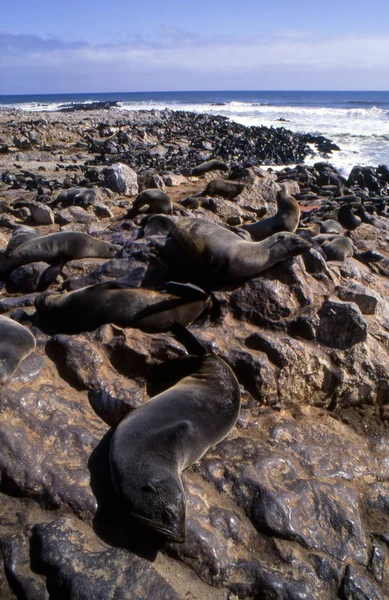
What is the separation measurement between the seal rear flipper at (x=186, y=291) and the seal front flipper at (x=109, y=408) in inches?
45.6

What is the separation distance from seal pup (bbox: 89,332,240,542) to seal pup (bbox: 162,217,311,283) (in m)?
1.05

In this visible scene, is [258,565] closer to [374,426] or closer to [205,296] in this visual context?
[374,426]

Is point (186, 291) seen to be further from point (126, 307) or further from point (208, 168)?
point (208, 168)

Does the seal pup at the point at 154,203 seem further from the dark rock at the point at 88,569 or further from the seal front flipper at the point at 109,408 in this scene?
the dark rock at the point at 88,569

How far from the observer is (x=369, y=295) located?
4871 mm

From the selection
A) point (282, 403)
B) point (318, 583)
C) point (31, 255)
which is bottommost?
point (318, 583)

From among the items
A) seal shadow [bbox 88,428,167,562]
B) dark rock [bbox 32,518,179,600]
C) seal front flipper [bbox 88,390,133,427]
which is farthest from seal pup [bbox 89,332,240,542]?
dark rock [bbox 32,518,179,600]

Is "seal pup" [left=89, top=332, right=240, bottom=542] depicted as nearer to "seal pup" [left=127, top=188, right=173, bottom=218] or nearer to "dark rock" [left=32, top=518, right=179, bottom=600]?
"dark rock" [left=32, top=518, right=179, bottom=600]

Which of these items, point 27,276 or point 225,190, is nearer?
Answer: point 27,276

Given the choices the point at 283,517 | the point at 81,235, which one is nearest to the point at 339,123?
the point at 81,235

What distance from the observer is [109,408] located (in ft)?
12.4

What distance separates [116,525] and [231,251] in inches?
107

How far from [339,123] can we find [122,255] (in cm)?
3798

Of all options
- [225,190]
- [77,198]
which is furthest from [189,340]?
[77,198]
